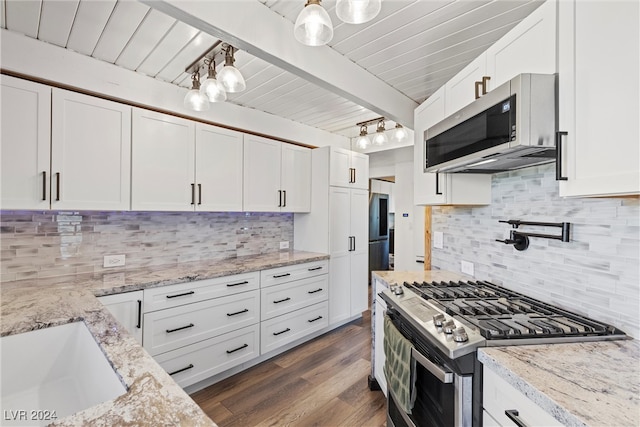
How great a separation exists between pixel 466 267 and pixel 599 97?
1539mm

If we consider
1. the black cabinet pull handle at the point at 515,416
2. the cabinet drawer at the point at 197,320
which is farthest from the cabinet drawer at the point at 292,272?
the black cabinet pull handle at the point at 515,416

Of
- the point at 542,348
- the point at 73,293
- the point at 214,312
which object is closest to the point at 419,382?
the point at 542,348

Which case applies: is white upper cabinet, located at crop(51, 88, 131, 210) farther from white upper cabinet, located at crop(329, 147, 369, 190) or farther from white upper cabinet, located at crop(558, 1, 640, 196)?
white upper cabinet, located at crop(558, 1, 640, 196)

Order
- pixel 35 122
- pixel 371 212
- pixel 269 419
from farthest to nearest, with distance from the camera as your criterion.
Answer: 1. pixel 371 212
2. pixel 269 419
3. pixel 35 122

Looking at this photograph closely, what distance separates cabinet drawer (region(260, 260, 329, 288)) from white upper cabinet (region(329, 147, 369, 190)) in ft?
3.16

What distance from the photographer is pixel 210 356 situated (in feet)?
7.79

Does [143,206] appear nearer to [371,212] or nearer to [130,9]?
[130,9]

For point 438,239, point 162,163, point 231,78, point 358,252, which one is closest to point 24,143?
point 162,163

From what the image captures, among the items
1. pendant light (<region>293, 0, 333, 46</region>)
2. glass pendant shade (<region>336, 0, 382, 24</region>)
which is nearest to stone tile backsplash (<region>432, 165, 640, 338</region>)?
glass pendant shade (<region>336, 0, 382, 24</region>)

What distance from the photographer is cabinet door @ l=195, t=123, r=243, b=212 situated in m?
2.64

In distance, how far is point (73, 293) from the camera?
1.75 metres

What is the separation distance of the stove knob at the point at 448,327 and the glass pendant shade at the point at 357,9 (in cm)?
124

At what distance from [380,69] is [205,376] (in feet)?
9.06

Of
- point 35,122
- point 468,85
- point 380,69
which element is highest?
point 380,69
